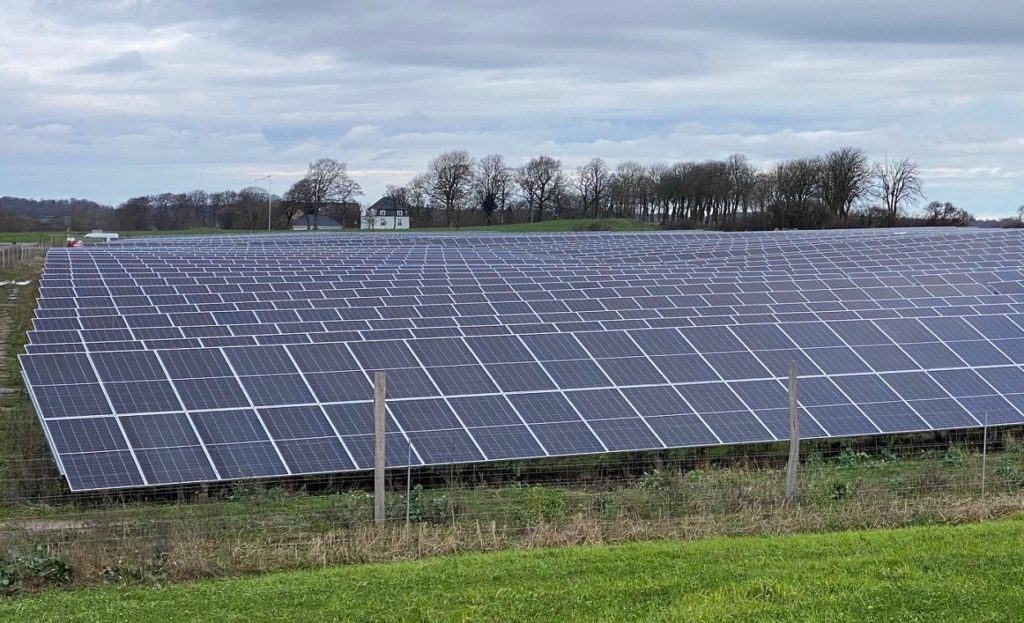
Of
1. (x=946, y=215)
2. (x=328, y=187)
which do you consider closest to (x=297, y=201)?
(x=328, y=187)

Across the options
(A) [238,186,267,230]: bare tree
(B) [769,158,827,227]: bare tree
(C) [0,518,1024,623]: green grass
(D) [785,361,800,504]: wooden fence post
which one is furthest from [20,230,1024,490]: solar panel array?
(A) [238,186,267,230]: bare tree

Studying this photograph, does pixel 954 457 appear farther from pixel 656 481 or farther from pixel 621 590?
pixel 621 590

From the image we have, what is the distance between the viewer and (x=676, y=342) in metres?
Answer: 20.7

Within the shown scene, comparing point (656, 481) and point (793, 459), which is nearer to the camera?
point (793, 459)

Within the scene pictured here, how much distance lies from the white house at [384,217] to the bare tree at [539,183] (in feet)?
55.6

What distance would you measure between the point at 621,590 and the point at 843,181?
125 m

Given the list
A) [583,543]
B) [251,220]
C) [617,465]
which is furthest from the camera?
[251,220]

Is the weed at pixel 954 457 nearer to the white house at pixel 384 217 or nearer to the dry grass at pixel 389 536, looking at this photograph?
the dry grass at pixel 389 536

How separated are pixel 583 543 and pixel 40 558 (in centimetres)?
508

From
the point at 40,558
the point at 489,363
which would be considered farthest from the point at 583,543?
Result: the point at 489,363

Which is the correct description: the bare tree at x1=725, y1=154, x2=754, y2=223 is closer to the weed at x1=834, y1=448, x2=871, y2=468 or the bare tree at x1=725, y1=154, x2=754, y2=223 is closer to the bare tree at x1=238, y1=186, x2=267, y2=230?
the bare tree at x1=238, y1=186, x2=267, y2=230

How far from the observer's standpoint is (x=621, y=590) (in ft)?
29.5

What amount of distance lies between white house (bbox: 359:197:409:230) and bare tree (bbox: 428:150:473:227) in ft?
17.3

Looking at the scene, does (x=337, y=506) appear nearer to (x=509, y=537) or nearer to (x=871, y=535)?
(x=509, y=537)
